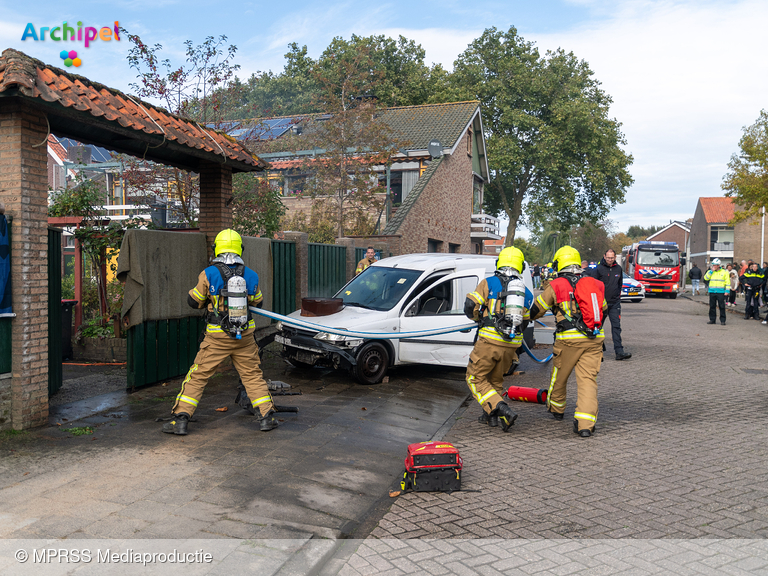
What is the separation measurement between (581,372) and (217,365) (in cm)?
374

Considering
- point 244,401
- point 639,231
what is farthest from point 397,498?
point 639,231

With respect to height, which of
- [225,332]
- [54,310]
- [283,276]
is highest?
[283,276]

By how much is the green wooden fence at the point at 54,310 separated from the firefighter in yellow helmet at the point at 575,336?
5.41 metres

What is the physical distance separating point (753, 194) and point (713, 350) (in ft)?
45.1

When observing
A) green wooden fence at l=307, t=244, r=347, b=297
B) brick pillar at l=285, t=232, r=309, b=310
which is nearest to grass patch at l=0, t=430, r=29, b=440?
brick pillar at l=285, t=232, r=309, b=310

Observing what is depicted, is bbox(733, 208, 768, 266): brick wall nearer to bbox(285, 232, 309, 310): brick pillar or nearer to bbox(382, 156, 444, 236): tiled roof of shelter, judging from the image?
bbox(382, 156, 444, 236): tiled roof of shelter

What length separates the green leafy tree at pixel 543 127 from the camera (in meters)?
39.6

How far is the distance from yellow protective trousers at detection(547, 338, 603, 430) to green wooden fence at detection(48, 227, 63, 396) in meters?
5.67

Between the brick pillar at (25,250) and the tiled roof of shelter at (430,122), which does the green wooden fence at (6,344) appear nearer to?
the brick pillar at (25,250)

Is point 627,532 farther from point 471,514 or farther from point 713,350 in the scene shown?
point 713,350

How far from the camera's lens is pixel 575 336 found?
263 inches

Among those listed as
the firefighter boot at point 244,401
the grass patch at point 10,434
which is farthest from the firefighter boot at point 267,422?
the grass patch at point 10,434

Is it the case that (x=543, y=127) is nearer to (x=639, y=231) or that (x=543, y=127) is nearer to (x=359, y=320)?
(x=359, y=320)

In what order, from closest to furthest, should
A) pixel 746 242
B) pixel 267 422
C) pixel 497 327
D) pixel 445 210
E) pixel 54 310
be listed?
pixel 267 422 → pixel 497 327 → pixel 54 310 → pixel 445 210 → pixel 746 242
